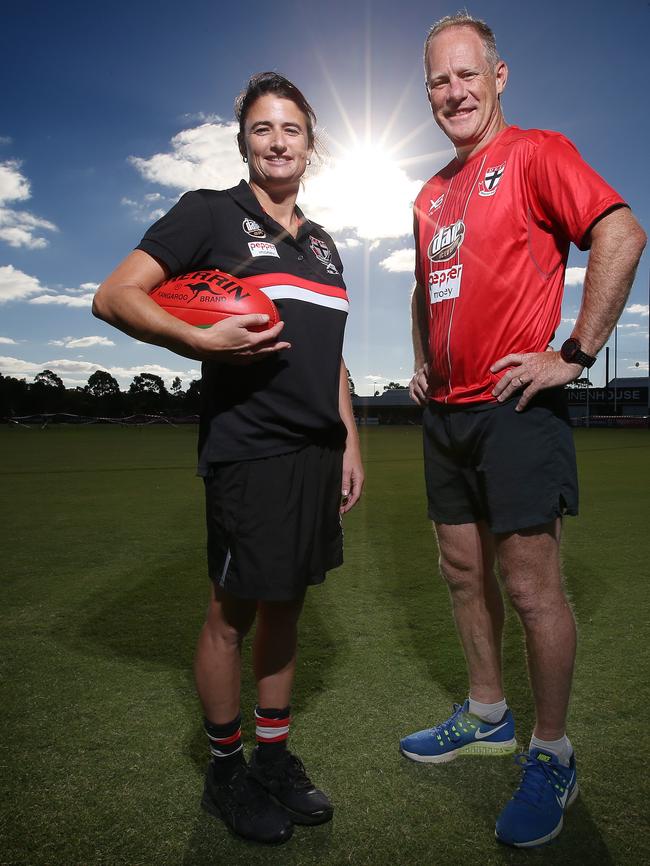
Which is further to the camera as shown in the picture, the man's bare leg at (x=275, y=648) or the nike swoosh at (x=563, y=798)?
the man's bare leg at (x=275, y=648)

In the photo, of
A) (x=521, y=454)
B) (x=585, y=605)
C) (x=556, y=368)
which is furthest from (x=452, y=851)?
(x=585, y=605)

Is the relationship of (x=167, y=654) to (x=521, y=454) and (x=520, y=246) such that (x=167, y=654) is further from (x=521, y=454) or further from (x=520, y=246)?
(x=520, y=246)

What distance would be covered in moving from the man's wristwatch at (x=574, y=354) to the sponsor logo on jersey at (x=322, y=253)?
81 centimetres

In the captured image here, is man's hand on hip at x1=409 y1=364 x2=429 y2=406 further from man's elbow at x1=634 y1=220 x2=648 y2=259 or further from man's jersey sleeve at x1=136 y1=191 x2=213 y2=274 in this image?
man's jersey sleeve at x1=136 y1=191 x2=213 y2=274

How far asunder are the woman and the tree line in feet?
169

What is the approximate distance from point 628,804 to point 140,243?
2.29m

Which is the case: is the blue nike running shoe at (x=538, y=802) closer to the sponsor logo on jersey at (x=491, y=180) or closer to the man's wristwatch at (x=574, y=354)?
the man's wristwatch at (x=574, y=354)

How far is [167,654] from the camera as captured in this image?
3.18 metres

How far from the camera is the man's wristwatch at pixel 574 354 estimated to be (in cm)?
204

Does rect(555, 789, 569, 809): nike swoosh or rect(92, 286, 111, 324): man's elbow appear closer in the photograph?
rect(92, 286, 111, 324): man's elbow

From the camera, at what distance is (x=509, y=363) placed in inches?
81.9

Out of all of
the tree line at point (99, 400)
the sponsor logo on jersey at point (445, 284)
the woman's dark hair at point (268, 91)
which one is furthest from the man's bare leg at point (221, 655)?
the tree line at point (99, 400)

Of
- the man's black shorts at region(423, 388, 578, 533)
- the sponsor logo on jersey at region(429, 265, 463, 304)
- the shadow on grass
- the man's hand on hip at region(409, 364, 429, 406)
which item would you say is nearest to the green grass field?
the shadow on grass

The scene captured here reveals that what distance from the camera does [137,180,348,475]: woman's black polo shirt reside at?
197 cm
